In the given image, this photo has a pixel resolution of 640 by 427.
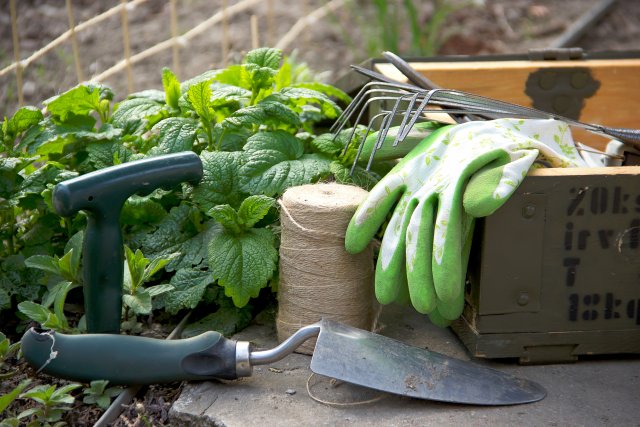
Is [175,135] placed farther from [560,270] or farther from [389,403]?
[560,270]

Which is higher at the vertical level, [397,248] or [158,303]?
[397,248]

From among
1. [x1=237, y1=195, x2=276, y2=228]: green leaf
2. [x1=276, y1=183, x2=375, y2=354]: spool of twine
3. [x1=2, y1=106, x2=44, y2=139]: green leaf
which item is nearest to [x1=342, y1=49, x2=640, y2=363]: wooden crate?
[x1=276, y1=183, x2=375, y2=354]: spool of twine

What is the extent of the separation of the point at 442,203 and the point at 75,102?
0.97 metres

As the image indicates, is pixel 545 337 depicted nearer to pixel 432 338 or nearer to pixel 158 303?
pixel 432 338

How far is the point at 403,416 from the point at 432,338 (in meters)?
0.35

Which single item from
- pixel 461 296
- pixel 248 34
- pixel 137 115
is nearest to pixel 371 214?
pixel 461 296

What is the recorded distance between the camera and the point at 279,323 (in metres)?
1.83

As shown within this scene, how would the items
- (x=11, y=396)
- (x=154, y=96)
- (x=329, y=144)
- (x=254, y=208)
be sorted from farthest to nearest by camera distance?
(x=154, y=96) → (x=329, y=144) → (x=254, y=208) → (x=11, y=396)

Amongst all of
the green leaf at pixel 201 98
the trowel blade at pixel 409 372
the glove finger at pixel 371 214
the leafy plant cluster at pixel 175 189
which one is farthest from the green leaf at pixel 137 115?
the trowel blade at pixel 409 372

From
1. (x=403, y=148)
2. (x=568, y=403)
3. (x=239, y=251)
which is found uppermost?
(x=403, y=148)

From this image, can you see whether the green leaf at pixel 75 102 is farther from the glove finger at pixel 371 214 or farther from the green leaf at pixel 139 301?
the glove finger at pixel 371 214

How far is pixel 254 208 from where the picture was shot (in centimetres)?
181

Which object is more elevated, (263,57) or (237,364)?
(263,57)

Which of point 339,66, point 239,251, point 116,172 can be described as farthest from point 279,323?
point 339,66
